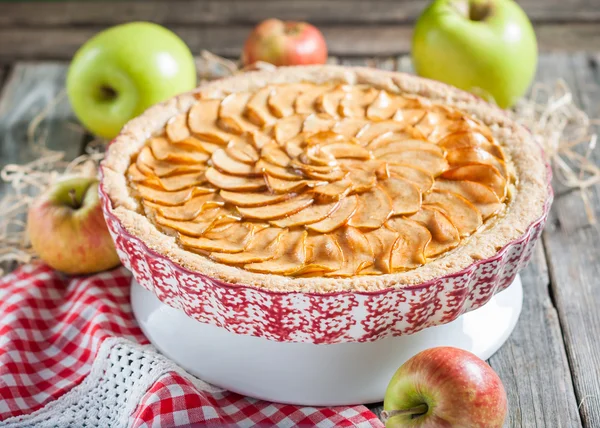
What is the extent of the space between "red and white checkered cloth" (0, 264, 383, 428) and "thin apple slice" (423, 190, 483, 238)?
1.82 feet

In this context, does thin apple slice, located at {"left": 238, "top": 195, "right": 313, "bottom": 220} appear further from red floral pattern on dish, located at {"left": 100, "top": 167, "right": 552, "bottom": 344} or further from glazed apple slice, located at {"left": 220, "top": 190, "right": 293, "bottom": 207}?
red floral pattern on dish, located at {"left": 100, "top": 167, "right": 552, "bottom": 344}

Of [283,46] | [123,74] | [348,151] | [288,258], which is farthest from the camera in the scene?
[283,46]

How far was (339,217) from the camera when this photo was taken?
2.08 meters

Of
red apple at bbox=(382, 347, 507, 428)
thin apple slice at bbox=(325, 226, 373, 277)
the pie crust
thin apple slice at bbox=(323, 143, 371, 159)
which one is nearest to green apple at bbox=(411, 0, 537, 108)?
the pie crust

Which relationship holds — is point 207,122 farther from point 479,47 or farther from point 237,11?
point 237,11

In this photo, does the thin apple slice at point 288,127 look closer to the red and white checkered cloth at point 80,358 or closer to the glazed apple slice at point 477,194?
the glazed apple slice at point 477,194

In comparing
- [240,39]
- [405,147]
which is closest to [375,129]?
[405,147]

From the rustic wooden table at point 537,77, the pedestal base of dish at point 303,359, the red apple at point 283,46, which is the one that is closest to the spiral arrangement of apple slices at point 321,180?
the pedestal base of dish at point 303,359

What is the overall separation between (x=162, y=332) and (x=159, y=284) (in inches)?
10.4

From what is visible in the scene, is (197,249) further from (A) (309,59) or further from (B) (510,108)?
(B) (510,108)

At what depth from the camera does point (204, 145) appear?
2373mm

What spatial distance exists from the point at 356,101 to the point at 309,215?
2.08 feet

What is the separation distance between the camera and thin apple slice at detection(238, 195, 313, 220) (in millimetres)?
2098

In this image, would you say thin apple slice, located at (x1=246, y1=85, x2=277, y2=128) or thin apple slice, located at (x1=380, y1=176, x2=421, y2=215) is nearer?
thin apple slice, located at (x1=380, y1=176, x2=421, y2=215)
